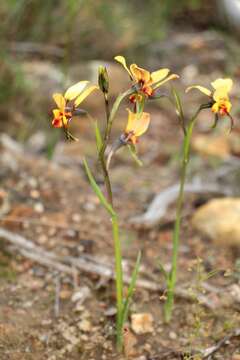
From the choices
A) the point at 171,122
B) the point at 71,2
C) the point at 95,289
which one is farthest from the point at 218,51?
the point at 95,289

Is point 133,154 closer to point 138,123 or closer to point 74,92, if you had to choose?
point 138,123

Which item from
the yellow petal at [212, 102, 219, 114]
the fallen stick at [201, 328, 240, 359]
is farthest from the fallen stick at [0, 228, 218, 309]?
the yellow petal at [212, 102, 219, 114]

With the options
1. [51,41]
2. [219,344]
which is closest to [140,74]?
[219,344]

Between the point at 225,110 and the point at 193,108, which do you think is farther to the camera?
the point at 193,108

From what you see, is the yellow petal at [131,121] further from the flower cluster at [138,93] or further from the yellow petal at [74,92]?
the yellow petal at [74,92]

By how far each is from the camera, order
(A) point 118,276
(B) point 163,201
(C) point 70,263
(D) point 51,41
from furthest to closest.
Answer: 1. (D) point 51,41
2. (B) point 163,201
3. (C) point 70,263
4. (A) point 118,276

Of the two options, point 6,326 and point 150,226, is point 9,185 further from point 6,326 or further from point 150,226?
point 6,326

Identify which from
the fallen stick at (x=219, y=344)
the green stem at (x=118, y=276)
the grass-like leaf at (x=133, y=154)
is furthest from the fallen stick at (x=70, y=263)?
the grass-like leaf at (x=133, y=154)
